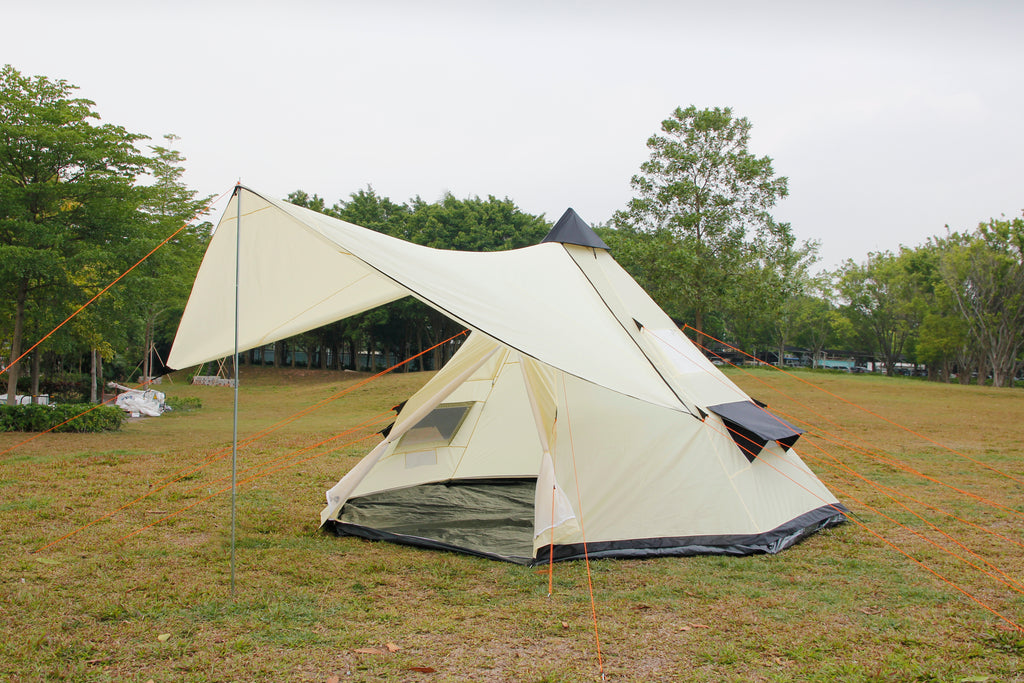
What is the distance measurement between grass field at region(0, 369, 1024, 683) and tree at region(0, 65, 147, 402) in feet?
16.3

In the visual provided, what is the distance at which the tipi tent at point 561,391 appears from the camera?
4.40 m

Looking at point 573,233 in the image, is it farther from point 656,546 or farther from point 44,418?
point 44,418

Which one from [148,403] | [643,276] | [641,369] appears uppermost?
[643,276]

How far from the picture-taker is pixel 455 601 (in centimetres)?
395

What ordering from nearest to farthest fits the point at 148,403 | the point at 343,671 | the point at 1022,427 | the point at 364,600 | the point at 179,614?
1. the point at 343,671
2. the point at 179,614
3. the point at 364,600
4. the point at 1022,427
5. the point at 148,403

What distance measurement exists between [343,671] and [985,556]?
15.3 ft

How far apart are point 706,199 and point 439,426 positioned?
1645 centimetres

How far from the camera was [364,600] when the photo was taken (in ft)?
12.9

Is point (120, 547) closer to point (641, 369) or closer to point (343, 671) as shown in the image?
point (343, 671)

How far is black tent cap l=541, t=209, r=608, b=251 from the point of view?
6.24 m

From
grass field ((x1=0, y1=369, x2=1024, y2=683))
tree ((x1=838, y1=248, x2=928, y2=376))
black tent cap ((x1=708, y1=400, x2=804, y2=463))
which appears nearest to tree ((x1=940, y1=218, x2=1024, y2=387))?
tree ((x1=838, y1=248, x2=928, y2=376))

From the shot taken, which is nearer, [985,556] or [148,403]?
[985,556]

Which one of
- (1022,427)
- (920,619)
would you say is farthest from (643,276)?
(920,619)

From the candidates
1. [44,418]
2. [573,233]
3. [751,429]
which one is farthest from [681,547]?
[44,418]
